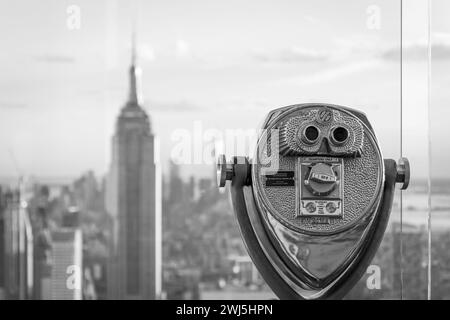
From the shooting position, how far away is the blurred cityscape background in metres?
2.66

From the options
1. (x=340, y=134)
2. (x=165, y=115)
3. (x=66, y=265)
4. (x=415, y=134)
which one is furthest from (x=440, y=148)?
(x=66, y=265)

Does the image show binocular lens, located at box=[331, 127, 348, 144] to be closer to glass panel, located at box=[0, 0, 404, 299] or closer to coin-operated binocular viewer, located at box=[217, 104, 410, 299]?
coin-operated binocular viewer, located at box=[217, 104, 410, 299]

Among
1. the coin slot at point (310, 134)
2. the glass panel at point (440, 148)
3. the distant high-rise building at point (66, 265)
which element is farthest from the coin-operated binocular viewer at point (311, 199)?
the distant high-rise building at point (66, 265)

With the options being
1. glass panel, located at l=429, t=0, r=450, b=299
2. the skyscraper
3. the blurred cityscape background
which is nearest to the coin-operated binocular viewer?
glass panel, located at l=429, t=0, r=450, b=299

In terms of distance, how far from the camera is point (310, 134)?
1.72 metres

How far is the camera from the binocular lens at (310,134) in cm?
171

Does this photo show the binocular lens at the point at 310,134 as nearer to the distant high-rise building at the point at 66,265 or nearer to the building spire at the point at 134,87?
the distant high-rise building at the point at 66,265

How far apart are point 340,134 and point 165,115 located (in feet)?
4.73

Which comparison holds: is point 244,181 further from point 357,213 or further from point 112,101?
point 112,101

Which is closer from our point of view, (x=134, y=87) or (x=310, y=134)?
(x=310, y=134)

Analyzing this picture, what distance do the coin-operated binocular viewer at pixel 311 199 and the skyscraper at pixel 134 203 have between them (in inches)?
52.6

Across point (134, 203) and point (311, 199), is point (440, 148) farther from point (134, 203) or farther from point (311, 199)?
point (134, 203)

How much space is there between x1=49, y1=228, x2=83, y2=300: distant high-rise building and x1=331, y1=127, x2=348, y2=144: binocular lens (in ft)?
4.06
